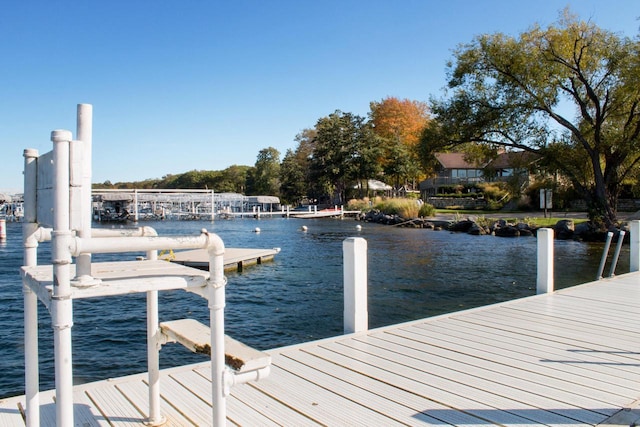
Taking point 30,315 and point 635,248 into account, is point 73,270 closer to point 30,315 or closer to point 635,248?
point 30,315

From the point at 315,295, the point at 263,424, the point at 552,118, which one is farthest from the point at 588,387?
the point at 552,118

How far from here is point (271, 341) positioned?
736cm

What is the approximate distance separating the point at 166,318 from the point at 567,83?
20725 mm

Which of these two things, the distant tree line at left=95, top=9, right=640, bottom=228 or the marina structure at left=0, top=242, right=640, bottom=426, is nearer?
the marina structure at left=0, top=242, right=640, bottom=426

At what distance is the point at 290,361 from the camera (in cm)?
391

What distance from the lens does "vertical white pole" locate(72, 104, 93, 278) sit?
6.67 ft

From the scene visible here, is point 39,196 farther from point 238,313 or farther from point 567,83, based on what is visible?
point 567,83

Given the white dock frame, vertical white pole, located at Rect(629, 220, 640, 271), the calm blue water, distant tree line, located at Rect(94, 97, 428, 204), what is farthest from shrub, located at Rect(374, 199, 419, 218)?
the white dock frame

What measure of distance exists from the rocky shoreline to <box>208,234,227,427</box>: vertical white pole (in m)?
22.4

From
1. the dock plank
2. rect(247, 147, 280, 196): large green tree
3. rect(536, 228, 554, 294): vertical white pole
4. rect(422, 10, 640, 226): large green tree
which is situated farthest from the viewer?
rect(247, 147, 280, 196): large green tree

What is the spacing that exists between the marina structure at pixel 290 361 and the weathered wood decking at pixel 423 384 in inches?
0.5

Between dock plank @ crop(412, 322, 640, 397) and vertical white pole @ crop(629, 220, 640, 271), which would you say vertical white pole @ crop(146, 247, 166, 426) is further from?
vertical white pole @ crop(629, 220, 640, 271)

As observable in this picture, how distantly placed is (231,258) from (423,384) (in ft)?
37.0

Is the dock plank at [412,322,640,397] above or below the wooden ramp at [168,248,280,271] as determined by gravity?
above
